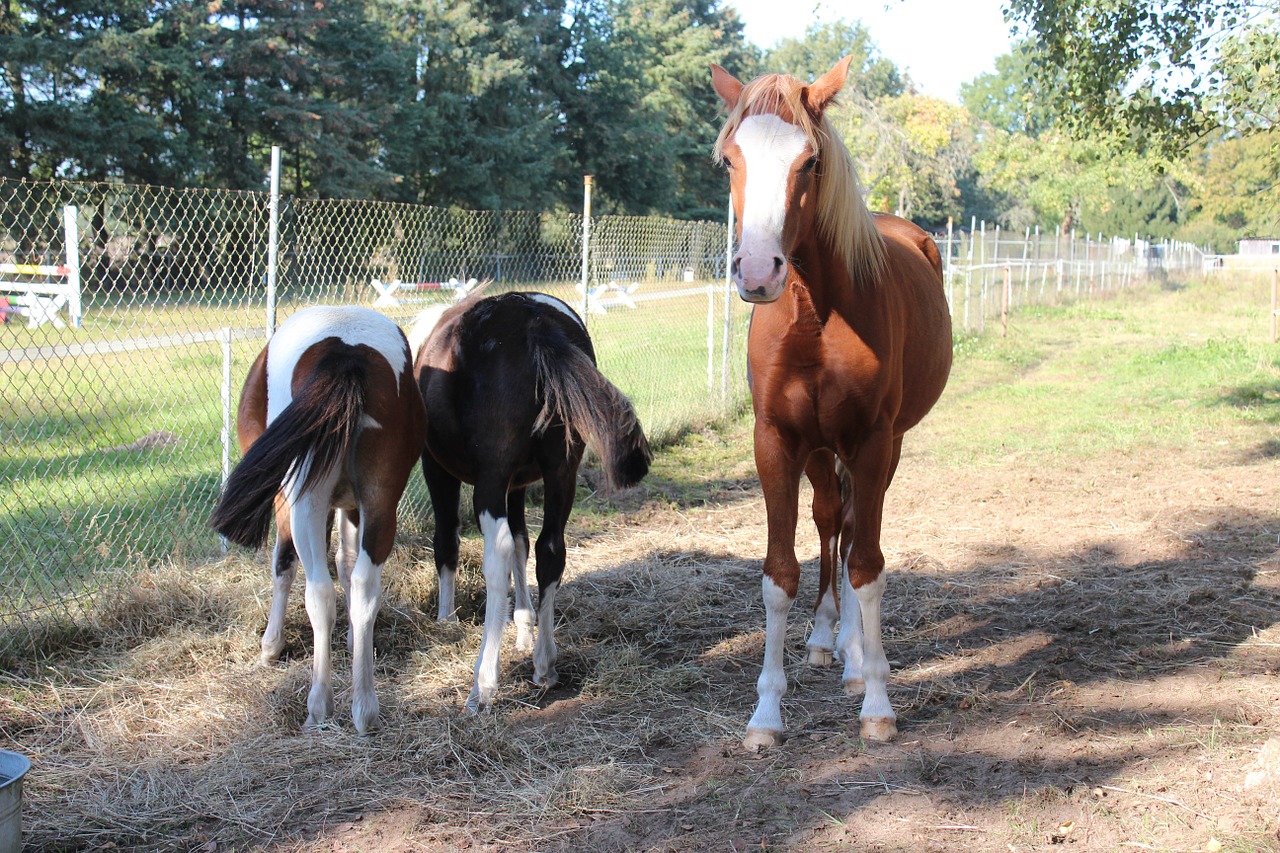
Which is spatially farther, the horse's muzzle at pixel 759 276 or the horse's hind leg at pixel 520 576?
the horse's hind leg at pixel 520 576

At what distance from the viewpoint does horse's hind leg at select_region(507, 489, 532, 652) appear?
4.27 meters

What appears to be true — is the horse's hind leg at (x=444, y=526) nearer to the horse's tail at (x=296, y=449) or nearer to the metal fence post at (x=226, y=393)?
the horse's tail at (x=296, y=449)

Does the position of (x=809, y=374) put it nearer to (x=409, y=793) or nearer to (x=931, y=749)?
(x=931, y=749)

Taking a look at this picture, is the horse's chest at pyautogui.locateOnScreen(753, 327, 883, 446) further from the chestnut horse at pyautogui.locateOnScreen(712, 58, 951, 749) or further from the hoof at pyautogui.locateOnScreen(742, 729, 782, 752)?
the hoof at pyautogui.locateOnScreen(742, 729, 782, 752)

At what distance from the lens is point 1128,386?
12094 millimetres

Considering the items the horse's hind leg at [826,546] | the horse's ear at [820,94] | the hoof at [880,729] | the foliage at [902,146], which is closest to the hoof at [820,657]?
the horse's hind leg at [826,546]

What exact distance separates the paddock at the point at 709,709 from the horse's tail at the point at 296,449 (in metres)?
0.84

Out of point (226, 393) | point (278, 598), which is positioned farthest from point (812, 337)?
point (226, 393)

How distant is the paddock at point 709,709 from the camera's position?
9.28 ft

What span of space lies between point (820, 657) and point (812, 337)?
5.24 feet

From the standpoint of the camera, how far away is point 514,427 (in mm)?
3729

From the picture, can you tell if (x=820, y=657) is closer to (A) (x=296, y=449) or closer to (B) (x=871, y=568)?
(B) (x=871, y=568)

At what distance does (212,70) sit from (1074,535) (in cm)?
2543

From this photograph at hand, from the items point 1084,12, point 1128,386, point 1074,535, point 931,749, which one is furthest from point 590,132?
point 931,749
